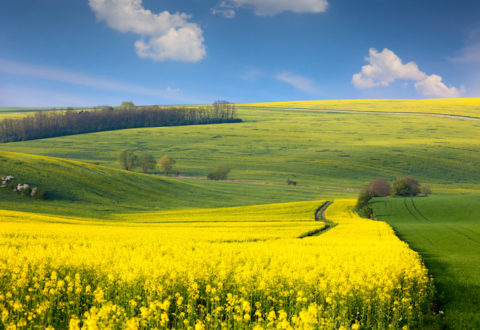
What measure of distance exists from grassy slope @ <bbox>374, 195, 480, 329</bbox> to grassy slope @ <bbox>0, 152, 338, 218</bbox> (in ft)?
67.0

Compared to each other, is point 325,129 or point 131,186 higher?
point 325,129

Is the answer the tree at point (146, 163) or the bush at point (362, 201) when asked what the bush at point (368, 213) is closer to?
the bush at point (362, 201)

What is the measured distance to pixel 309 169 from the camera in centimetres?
9238

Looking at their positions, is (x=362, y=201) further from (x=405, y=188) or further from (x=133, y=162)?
(x=133, y=162)

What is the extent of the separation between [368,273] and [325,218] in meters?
35.1

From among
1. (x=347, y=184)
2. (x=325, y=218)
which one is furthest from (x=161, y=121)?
(x=325, y=218)

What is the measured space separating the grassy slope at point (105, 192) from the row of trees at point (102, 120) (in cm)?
7372

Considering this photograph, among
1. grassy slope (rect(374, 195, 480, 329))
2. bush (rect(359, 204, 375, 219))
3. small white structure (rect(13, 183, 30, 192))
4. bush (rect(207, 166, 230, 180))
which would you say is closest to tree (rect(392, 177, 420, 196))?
grassy slope (rect(374, 195, 480, 329))

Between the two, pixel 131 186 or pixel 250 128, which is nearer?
pixel 131 186

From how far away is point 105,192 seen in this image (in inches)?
2041

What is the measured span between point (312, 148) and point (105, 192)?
72.9m

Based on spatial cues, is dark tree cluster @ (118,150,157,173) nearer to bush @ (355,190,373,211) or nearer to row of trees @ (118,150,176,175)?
row of trees @ (118,150,176,175)

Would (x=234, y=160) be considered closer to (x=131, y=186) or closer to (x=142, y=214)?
(x=131, y=186)

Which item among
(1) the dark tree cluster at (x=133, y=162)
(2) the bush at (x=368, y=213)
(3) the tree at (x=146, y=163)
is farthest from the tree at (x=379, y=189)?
(1) the dark tree cluster at (x=133, y=162)
